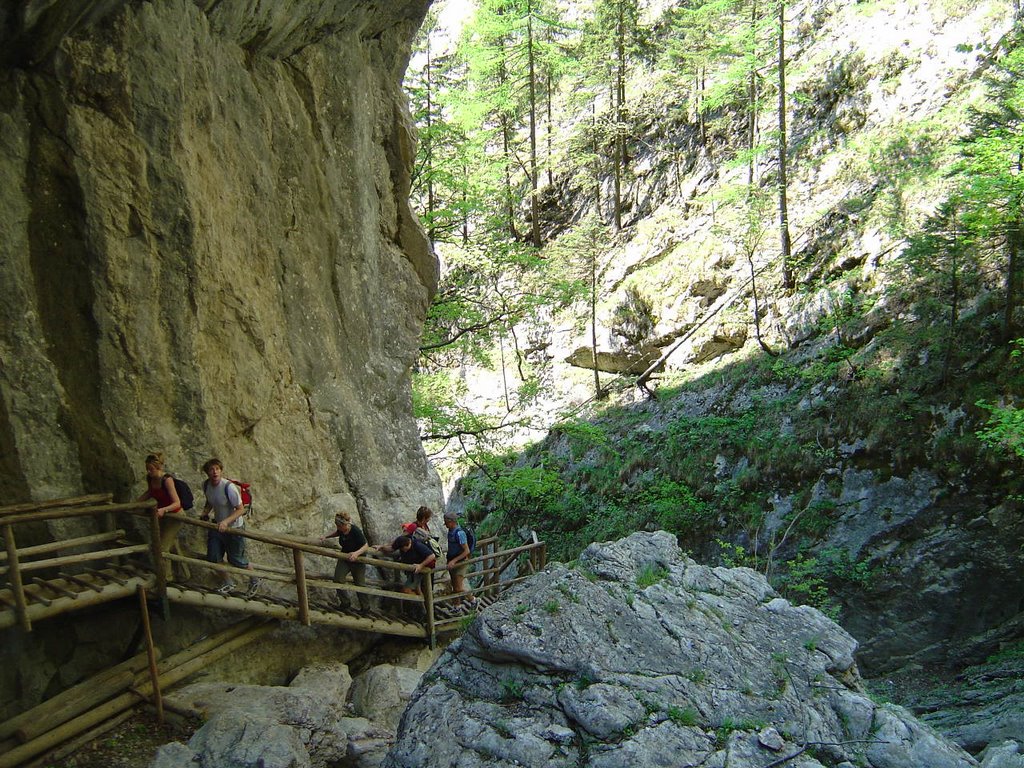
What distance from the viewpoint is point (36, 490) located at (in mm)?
8164

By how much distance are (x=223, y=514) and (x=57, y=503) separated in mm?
1760

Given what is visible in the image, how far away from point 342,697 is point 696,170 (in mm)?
23842

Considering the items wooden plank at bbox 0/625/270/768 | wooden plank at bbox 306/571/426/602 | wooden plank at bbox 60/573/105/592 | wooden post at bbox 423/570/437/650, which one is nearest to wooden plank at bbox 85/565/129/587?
wooden plank at bbox 60/573/105/592

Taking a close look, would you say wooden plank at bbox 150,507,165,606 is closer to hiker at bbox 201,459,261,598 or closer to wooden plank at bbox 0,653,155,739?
hiker at bbox 201,459,261,598

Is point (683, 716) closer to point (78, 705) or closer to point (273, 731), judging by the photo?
point (273, 731)

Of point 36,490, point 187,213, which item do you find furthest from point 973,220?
point 36,490

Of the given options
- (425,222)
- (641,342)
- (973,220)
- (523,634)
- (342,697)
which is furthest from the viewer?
(641,342)

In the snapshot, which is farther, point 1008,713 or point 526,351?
point 526,351

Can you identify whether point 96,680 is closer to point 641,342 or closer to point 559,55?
point 641,342

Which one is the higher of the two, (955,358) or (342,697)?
(955,358)

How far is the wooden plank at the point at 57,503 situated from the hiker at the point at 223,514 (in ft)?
3.53

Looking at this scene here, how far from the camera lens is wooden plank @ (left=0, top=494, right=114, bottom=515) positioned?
25.2ft

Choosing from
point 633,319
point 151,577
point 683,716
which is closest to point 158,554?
point 151,577

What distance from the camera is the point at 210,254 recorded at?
9.77 meters
